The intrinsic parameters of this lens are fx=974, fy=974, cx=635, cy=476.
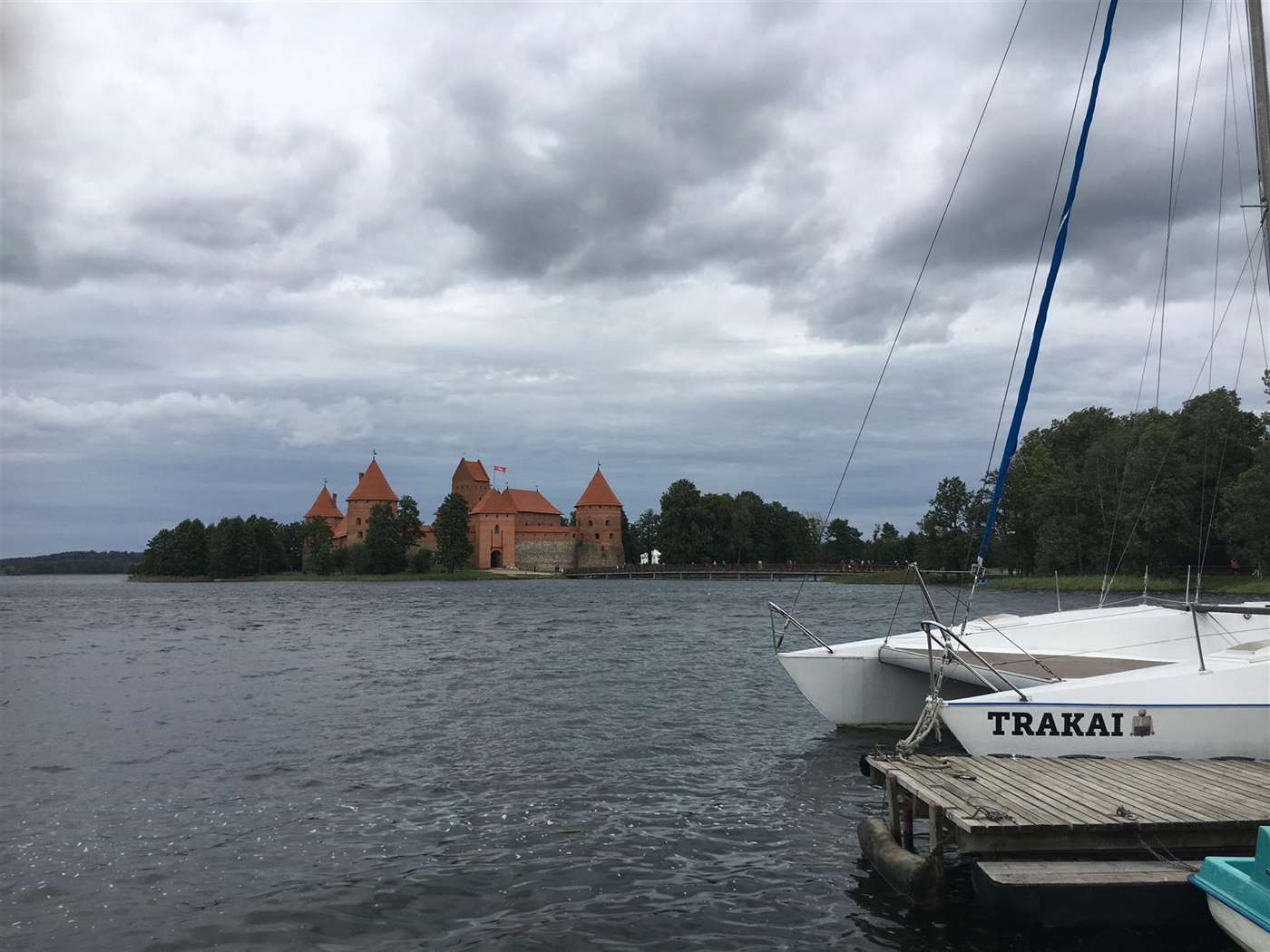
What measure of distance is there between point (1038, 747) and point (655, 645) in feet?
68.4

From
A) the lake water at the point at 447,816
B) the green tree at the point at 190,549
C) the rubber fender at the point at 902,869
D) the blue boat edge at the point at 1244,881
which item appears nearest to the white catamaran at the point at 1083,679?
the lake water at the point at 447,816

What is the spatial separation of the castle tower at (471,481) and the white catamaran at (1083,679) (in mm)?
125439

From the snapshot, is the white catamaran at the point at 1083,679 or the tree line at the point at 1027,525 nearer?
the white catamaran at the point at 1083,679

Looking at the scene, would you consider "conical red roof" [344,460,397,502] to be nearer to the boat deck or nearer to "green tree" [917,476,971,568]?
"green tree" [917,476,971,568]

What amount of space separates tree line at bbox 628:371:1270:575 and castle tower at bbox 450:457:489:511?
63215 mm

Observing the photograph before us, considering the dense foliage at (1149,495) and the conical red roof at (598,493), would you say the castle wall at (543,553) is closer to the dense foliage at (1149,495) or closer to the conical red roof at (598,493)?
the conical red roof at (598,493)

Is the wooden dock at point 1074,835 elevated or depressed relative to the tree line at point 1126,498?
depressed

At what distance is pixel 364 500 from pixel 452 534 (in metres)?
20.0

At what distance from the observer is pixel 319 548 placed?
120 metres

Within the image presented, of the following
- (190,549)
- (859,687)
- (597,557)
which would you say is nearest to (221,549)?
(190,549)

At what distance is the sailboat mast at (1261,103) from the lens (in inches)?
391

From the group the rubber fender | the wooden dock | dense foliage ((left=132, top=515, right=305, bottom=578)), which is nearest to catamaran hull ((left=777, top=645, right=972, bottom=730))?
the rubber fender

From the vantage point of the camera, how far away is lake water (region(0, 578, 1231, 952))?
24.5 feet

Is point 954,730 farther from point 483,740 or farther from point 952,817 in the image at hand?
point 483,740
